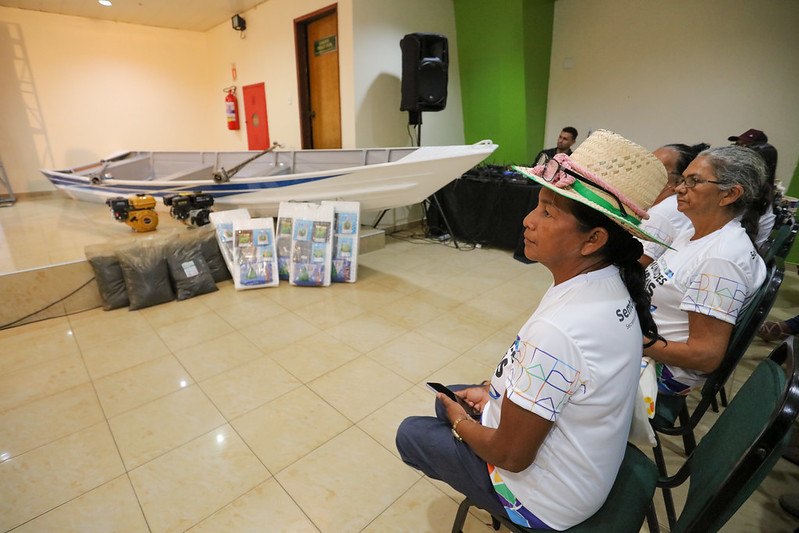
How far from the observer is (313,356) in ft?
7.51

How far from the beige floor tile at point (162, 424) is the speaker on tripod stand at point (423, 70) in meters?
3.74

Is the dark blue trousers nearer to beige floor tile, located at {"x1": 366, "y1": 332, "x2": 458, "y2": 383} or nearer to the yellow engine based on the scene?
beige floor tile, located at {"x1": 366, "y1": 332, "x2": 458, "y2": 383}

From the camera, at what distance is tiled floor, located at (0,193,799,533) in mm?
1386

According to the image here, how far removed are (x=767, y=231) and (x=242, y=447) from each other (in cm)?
288

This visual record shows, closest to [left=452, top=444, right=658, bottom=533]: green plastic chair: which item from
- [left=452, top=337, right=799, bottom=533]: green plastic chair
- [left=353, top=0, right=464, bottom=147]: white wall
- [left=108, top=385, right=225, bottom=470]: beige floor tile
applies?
[left=452, top=337, right=799, bottom=533]: green plastic chair

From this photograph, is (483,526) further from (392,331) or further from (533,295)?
(533,295)

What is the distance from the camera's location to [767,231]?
196 cm

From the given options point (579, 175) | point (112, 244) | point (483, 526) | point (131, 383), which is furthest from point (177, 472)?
point (112, 244)

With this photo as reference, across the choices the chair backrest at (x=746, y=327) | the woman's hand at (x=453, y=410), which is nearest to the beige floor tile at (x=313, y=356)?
the woman's hand at (x=453, y=410)

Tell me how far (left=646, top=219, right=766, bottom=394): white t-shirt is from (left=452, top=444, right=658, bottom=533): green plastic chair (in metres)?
0.42

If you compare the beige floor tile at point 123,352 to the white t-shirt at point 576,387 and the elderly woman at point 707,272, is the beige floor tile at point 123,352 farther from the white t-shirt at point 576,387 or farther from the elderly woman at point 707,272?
the elderly woman at point 707,272

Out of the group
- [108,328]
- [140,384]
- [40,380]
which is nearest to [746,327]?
[140,384]

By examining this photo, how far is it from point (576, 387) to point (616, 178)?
43cm

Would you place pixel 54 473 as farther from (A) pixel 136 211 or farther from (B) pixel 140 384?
(A) pixel 136 211
